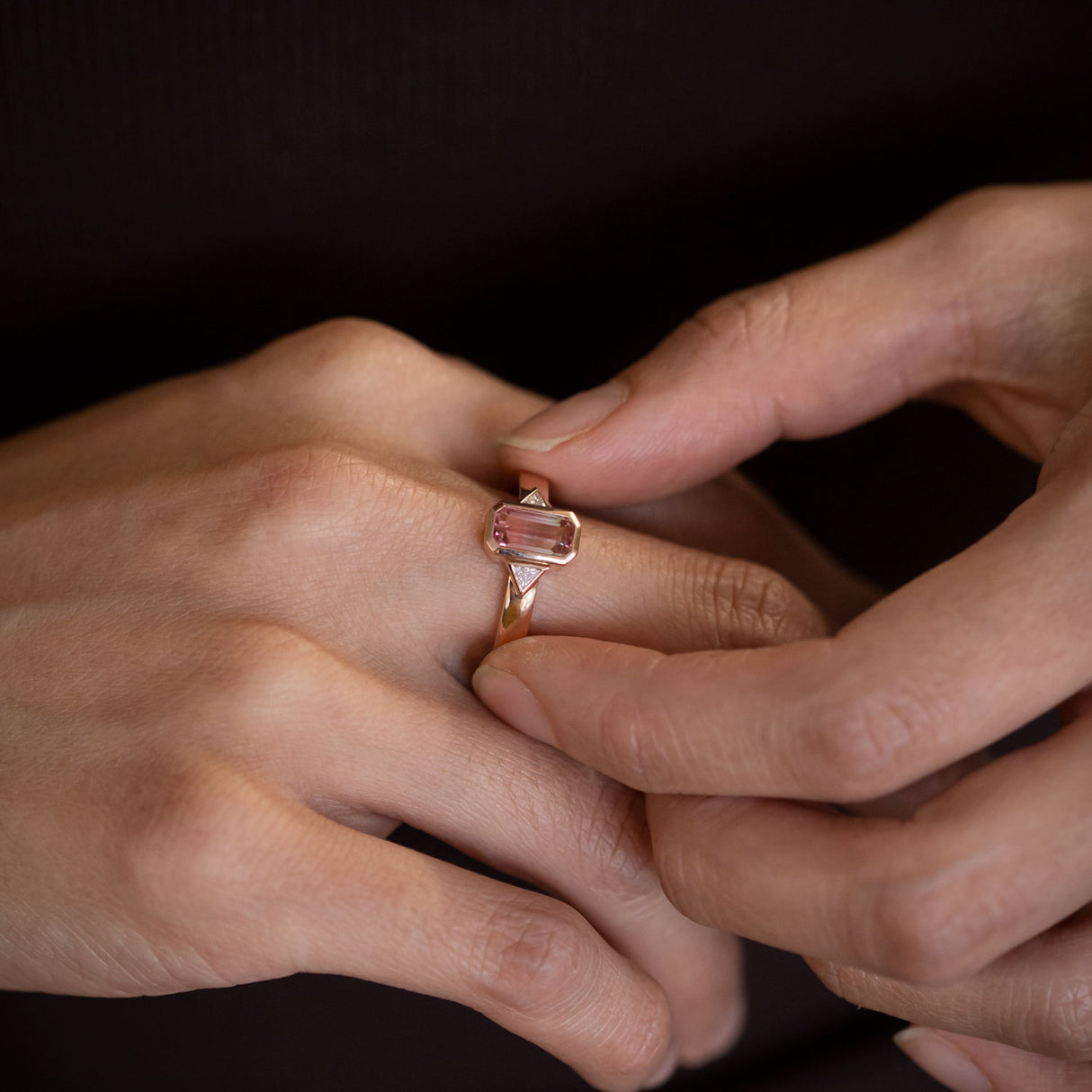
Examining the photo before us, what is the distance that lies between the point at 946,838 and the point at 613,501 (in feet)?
1.75

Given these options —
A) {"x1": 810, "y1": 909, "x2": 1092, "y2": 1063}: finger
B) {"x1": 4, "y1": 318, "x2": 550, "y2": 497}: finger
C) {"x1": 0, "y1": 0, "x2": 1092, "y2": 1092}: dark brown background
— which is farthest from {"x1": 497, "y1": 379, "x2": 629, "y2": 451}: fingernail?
{"x1": 810, "y1": 909, "x2": 1092, "y2": 1063}: finger

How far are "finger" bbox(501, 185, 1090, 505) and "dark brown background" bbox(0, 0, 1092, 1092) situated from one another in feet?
1.24

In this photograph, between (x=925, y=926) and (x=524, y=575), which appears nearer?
(x=925, y=926)

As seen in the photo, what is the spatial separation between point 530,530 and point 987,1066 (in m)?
0.77

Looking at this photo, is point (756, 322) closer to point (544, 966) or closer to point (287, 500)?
point (287, 500)

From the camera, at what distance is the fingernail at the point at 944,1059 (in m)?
1.06

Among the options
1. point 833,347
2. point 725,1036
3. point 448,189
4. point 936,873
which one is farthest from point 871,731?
point 448,189

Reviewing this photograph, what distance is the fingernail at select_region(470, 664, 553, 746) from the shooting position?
97cm

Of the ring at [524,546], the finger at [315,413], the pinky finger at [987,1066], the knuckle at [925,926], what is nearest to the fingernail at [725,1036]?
the pinky finger at [987,1066]

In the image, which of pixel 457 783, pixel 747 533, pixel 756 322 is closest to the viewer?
pixel 457 783

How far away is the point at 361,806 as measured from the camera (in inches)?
39.8

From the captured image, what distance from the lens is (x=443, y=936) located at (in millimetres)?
925

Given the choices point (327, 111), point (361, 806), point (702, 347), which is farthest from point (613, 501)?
point (327, 111)

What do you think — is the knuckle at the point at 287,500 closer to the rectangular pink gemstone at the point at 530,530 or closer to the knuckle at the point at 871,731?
the rectangular pink gemstone at the point at 530,530
